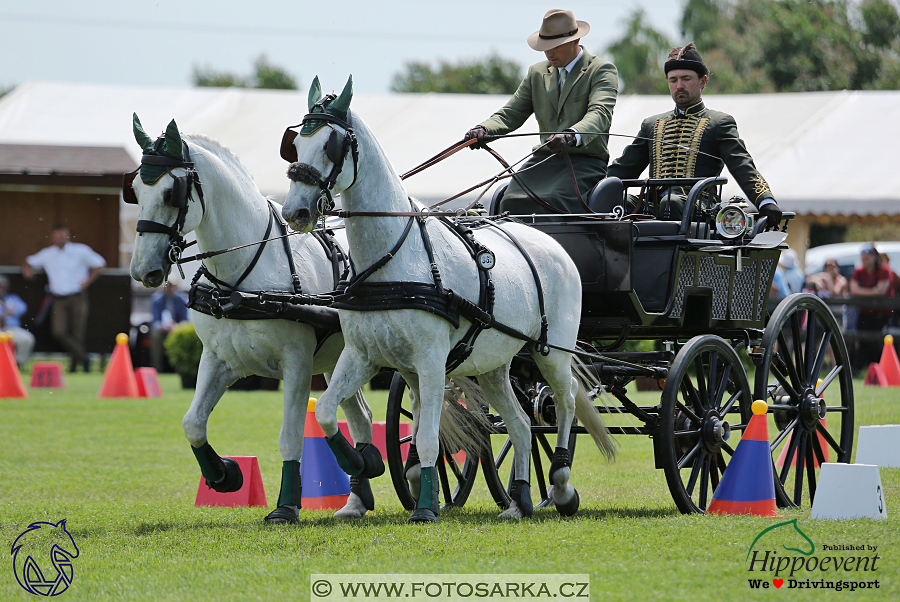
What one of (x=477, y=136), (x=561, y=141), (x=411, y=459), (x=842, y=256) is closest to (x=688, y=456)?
(x=411, y=459)

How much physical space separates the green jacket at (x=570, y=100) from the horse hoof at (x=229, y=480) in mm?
2587

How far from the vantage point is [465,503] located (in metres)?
7.61

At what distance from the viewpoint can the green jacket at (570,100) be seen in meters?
7.18

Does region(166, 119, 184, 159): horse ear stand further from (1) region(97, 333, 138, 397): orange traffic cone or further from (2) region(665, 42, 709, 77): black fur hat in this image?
(1) region(97, 333, 138, 397): orange traffic cone

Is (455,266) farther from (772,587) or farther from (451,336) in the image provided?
(772,587)

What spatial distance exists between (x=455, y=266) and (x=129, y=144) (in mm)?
19428

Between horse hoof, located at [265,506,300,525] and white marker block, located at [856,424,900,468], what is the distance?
4.49 metres

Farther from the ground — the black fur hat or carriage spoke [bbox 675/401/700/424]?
the black fur hat

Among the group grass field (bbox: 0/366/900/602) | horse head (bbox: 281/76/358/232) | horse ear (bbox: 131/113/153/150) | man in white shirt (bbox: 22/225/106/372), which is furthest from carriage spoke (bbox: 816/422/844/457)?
man in white shirt (bbox: 22/225/106/372)

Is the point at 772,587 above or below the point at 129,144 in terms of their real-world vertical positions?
below

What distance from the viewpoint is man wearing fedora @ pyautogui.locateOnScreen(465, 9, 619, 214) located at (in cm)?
725

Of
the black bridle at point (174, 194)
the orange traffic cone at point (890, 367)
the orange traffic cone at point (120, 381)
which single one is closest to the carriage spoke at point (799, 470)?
the black bridle at point (174, 194)

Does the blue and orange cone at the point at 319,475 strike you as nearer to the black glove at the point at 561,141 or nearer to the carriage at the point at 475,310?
the carriage at the point at 475,310

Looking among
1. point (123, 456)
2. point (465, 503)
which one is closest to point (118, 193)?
point (123, 456)
